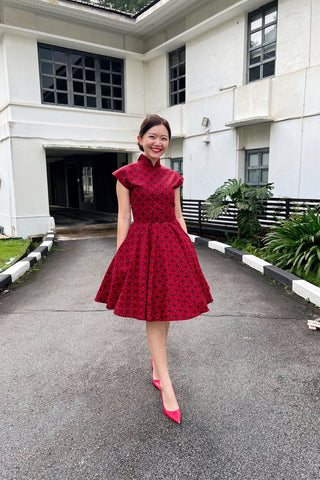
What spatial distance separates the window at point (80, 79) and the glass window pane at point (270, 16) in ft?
17.8

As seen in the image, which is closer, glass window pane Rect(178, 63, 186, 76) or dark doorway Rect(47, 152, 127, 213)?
glass window pane Rect(178, 63, 186, 76)

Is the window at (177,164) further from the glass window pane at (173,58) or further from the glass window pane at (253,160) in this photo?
the glass window pane at (173,58)

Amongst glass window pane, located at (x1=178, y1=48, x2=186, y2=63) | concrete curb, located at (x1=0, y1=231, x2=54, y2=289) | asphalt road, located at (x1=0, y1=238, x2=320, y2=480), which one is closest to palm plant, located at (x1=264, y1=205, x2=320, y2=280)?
asphalt road, located at (x1=0, y1=238, x2=320, y2=480)

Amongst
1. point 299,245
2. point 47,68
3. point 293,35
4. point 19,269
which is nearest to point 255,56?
point 293,35

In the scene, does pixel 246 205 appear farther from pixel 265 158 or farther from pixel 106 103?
pixel 106 103

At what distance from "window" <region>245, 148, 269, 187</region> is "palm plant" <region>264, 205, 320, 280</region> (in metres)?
3.23

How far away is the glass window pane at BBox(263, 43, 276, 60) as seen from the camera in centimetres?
852

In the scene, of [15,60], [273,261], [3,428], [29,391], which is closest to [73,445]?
[3,428]

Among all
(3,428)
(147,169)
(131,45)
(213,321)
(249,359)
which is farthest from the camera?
(131,45)

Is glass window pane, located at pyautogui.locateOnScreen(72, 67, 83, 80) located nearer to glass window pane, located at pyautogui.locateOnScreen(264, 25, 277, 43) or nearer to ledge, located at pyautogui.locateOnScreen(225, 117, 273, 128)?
ledge, located at pyautogui.locateOnScreen(225, 117, 273, 128)

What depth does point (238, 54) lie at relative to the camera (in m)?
9.20

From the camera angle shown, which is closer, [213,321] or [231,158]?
[213,321]

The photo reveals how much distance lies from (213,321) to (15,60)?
32.4ft

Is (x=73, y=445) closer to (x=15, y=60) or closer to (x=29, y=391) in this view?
(x=29, y=391)
